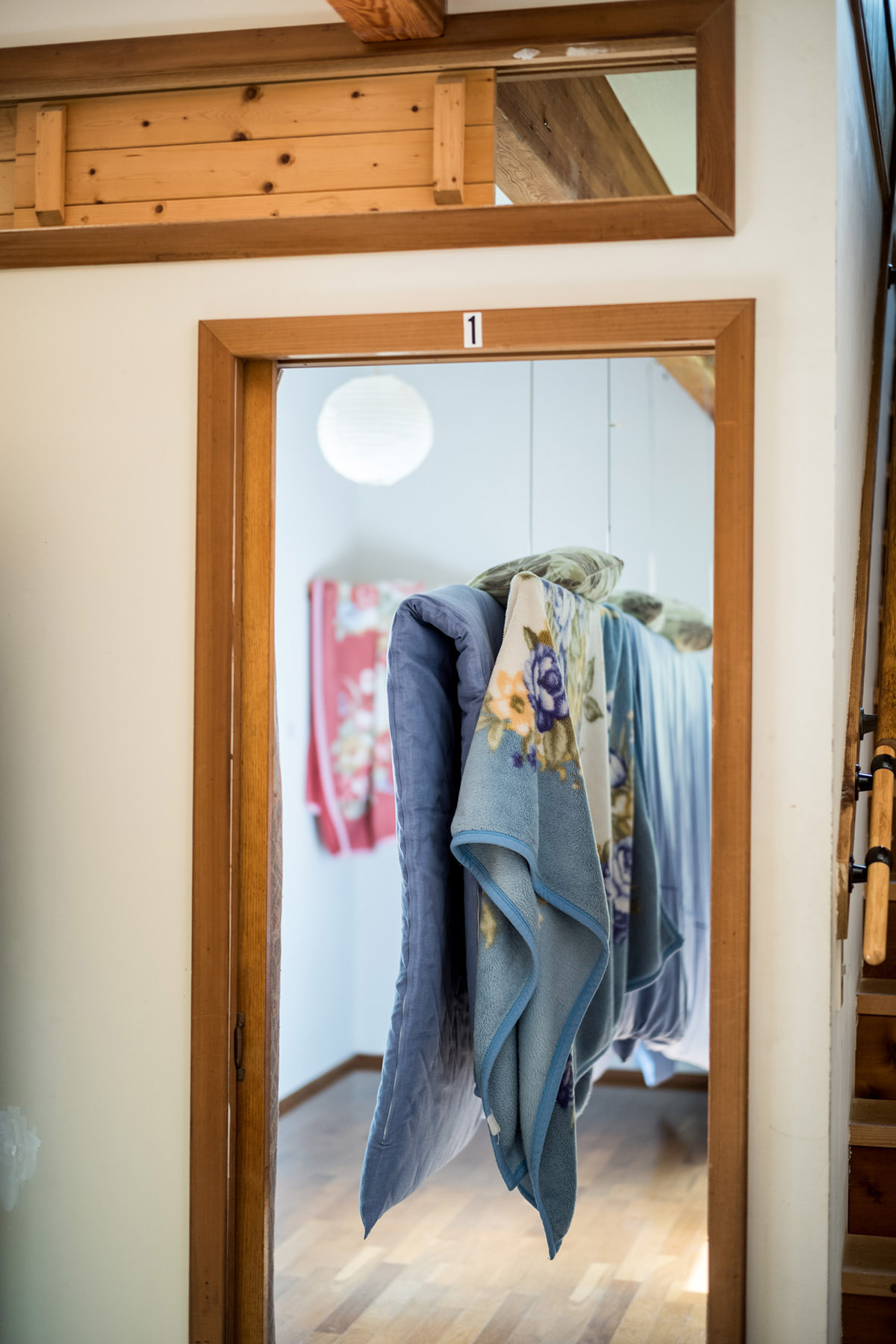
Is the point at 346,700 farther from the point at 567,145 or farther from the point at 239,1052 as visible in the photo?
the point at 567,145

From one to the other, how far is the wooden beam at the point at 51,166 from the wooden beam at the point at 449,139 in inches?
27.8

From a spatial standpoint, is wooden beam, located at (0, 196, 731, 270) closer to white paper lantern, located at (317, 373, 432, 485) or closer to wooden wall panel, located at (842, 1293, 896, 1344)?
white paper lantern, located at (317, 373, 432, 485)

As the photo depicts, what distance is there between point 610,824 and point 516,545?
75.8 inches

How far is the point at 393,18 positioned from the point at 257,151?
34 centimetres

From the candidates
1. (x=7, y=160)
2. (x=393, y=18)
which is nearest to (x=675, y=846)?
(x=393, y=18)

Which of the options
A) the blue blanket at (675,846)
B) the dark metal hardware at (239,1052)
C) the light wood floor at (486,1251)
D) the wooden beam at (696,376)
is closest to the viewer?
the dark metal hardware at (239,1052)

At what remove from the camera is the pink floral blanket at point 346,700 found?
15.3 ft

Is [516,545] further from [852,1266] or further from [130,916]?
[852,1266]

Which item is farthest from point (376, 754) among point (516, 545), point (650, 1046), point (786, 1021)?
point (786, 1021)

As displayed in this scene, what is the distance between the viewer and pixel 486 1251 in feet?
10.3

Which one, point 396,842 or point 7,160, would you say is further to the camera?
point 396,842

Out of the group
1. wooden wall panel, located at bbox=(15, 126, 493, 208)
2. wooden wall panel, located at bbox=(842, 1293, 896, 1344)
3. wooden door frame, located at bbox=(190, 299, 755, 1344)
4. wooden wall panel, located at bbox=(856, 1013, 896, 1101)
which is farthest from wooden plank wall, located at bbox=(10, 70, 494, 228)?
wooden wall panel, located at bbox=(842, 1293, 896, 1344)

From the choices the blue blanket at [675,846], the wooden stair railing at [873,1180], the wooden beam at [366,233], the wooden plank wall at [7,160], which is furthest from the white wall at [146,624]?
the blue blanket at [675,846]

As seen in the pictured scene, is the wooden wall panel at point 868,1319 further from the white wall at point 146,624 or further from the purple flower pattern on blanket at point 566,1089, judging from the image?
the purple flower pattern on blanket at point 566,1089
